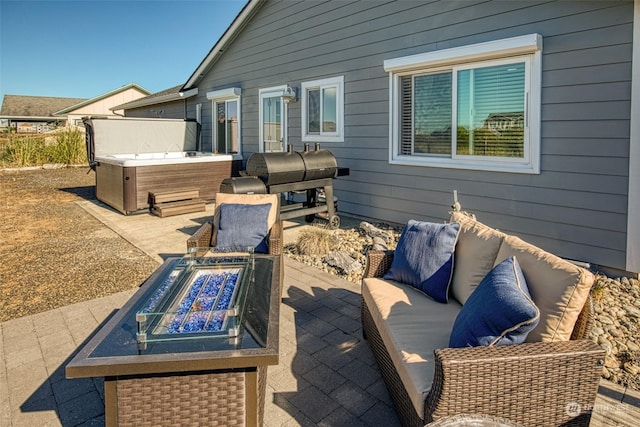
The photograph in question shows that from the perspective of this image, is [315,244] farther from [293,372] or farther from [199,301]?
[199,301]

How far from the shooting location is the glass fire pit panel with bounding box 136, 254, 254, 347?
2.01 m

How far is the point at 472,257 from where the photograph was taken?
2572 millimetres

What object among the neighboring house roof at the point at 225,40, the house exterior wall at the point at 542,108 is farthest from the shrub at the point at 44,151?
the house exterior wall at the point at 542,108

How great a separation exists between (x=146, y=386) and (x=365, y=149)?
17.9 feet

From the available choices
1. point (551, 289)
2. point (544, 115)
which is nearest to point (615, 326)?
point (551, 289)

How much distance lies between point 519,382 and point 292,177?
14.8 ft

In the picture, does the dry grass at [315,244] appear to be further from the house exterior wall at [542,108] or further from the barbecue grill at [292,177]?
A: the house exterior wall at [542,108]

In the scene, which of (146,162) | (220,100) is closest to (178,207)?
(146,162)

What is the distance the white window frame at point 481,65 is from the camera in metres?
4.73

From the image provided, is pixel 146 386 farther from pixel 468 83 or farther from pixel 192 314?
pixel 468 83

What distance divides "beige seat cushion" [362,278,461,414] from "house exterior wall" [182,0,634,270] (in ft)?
9.14

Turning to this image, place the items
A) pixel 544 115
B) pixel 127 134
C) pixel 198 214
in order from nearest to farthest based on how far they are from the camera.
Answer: pixel 544 115 → pixel 198 214 → pixel 127 134

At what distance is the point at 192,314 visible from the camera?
7.24 ft

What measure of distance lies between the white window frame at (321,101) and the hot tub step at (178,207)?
2271 millimetres
